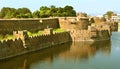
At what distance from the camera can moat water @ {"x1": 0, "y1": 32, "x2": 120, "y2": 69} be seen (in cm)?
2261

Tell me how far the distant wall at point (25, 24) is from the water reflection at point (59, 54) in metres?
4.83

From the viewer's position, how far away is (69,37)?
3762cm

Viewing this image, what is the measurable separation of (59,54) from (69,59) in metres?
2.26

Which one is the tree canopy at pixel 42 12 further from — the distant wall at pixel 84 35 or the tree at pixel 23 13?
the distant wall at pixel 84 35

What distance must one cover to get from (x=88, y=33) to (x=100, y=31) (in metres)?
2.03

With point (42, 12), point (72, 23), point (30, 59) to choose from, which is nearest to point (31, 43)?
point (30, 59)

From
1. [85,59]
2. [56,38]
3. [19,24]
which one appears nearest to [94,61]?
[85,59]

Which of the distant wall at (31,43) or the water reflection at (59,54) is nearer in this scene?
the water reflection at (59,54)

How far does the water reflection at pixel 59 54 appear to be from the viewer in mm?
22873

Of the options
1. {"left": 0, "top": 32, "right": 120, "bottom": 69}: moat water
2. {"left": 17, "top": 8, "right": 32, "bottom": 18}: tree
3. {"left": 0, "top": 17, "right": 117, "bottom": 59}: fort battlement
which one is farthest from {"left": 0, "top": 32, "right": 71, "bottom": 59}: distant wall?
{"left": 17, "top": 8, "right": 32, "bottom": 18}: tree

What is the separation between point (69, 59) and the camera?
25609 mm

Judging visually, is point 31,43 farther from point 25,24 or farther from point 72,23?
point 72,23

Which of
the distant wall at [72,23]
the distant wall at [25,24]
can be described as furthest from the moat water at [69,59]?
the distant wall at [72,23]

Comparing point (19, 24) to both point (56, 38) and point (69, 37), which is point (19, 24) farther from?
point (69, 37)
